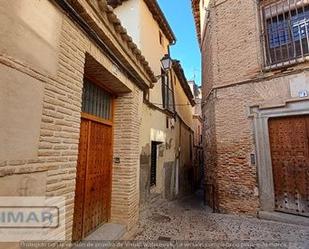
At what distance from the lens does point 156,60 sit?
304 inches

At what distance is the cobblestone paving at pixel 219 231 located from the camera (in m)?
4.18

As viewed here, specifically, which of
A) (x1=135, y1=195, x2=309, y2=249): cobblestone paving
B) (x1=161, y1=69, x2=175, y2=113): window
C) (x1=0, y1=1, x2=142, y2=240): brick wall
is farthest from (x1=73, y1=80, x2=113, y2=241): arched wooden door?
(x1=161, y1=69, x2=175, y2=113): window

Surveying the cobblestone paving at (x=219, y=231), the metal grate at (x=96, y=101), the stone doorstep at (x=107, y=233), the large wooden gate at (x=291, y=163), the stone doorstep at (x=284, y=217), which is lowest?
the cobblestone paving at (x=219, y=231)

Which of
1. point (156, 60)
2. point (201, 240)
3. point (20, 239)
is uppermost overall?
point (156, 60)

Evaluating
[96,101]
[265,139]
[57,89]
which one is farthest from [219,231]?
[57,89]

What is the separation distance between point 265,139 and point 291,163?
0.83 m

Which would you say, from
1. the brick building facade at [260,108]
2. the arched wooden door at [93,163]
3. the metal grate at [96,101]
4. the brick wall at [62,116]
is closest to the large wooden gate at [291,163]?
the brick building facade at [260,108]

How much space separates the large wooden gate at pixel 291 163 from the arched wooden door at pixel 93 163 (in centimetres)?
426

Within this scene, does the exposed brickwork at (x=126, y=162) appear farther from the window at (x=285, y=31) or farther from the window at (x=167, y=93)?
the window at (x=285, y=31)

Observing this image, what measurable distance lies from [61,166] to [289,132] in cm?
552

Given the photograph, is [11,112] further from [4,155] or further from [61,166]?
[61,166]

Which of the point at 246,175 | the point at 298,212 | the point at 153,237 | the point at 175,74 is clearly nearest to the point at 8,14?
the point at 153,237

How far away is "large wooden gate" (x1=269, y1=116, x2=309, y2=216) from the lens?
5.27 meters

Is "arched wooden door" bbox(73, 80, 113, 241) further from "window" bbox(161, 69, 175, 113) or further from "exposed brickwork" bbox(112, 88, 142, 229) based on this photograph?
"window" bbox(161, 69, 175, 113)
